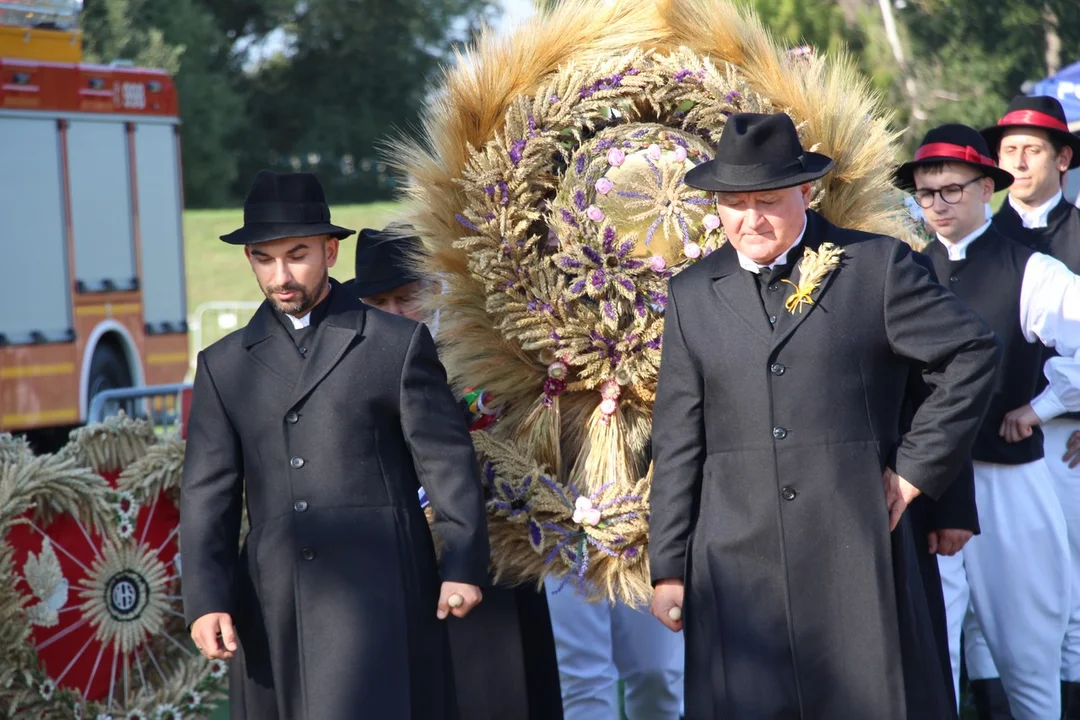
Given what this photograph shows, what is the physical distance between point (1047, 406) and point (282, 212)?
101 inches

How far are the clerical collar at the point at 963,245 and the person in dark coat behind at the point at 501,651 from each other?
179cm

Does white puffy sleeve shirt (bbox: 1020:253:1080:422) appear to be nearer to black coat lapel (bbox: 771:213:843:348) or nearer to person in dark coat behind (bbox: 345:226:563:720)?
black coat lapel (bbox: 771:213:843:348)

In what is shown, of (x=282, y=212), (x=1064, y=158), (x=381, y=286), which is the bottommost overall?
(x=381, y=286)

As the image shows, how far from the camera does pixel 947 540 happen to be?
12.3ft

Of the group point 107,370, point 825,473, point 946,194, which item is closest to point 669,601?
point 825,473

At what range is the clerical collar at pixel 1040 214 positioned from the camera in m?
5.55

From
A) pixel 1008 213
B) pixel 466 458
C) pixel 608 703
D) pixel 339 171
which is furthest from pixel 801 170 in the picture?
pixel 339 171

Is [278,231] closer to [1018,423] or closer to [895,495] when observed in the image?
[895,495]

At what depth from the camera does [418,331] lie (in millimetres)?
3783

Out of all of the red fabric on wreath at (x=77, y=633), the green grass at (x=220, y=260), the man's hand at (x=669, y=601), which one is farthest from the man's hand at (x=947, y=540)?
the green grass at (x=220, y=260)

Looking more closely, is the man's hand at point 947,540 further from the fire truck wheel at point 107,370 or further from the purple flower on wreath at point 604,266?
the fire truck wheel at point 107,370

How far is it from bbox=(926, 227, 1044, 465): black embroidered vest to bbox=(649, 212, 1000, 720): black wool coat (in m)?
1.42

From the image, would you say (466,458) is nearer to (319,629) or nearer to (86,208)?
(319,629)

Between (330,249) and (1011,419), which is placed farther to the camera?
(1011,419)
